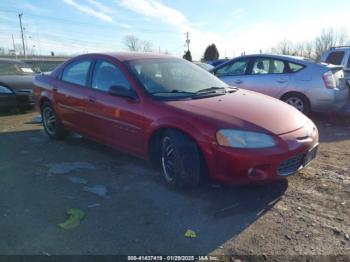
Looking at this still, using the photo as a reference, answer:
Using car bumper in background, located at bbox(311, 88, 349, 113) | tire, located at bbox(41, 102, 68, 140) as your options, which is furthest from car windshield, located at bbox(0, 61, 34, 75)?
car bumper in background, located at bbox(311, 88, 349, 113)

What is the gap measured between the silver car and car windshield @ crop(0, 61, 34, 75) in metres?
6.03

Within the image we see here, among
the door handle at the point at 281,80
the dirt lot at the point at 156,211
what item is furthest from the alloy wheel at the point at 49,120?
the door handle at the point at 281,80

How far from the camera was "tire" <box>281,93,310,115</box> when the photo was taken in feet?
24.4

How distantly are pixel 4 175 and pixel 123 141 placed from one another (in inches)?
62.5

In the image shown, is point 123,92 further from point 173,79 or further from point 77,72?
point 77,72

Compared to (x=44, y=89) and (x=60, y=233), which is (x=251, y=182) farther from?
(x=44, y=89)

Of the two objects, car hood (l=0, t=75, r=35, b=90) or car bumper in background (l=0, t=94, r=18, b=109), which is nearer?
car bumper in background (l=0, t=94, r=18, b=109)

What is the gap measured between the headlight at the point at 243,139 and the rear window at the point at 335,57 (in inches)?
301

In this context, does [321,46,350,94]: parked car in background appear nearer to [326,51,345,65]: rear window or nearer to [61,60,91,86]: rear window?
[326,51,345,65]: rear window

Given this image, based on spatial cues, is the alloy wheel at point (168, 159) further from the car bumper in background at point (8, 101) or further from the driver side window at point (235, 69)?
the car bumper in background at point (8, 101)

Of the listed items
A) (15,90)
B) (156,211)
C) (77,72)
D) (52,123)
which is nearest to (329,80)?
(77,72)

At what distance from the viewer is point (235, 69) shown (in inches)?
330

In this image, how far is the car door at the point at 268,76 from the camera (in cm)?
762

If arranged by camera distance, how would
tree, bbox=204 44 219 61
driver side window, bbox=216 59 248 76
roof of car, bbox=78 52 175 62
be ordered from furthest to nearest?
tree, bbox=204 44 219 61
driver side window, bbox=216 59 248 76
roof of car, bbox=78 52 175 62
